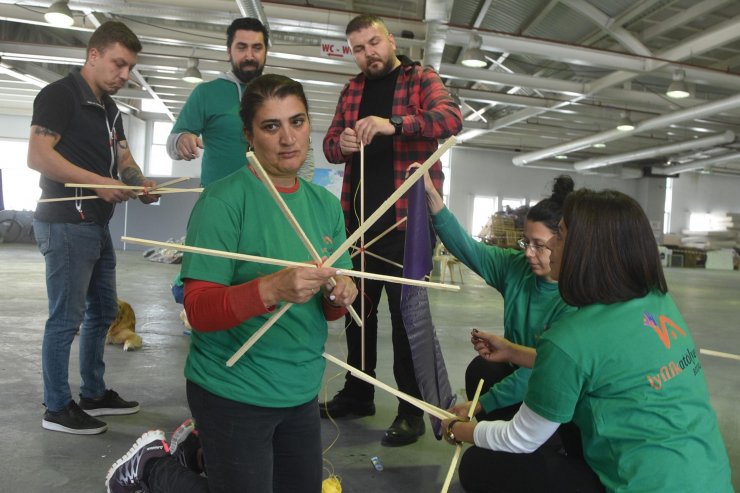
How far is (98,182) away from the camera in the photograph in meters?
2.12

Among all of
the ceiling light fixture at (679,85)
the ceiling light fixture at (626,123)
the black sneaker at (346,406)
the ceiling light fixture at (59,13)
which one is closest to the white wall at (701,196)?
the ceiling light fixture at (626,123)

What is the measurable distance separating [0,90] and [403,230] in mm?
13403

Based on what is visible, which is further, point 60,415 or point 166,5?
point 166,5

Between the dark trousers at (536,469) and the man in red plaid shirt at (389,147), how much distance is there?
18.2 inches

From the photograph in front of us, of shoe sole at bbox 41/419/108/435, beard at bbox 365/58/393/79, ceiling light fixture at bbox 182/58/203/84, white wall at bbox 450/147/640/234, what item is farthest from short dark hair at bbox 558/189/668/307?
white wall at bbox 450/147/640/234

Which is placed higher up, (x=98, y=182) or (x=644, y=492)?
(x=98, y=182)

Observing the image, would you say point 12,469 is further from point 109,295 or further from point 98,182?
point 98,182

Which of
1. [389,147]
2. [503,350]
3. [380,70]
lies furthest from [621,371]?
[380,70]

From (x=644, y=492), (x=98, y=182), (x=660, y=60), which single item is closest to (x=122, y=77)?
(x=98, y=182)

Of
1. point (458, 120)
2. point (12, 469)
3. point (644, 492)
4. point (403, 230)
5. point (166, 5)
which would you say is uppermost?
point (166, 5)

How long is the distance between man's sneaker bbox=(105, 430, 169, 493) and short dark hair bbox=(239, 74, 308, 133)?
0.97m

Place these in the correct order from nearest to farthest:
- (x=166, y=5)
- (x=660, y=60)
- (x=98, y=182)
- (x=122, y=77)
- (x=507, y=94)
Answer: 1. (x=98, y=182)
2. (x=122, y=77)
3. (x=166, y=5)
4. (x=660, y=60)
5. (x=507, y=94)

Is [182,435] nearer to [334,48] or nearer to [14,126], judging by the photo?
[334,48]

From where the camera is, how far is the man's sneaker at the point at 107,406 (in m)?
2.46
